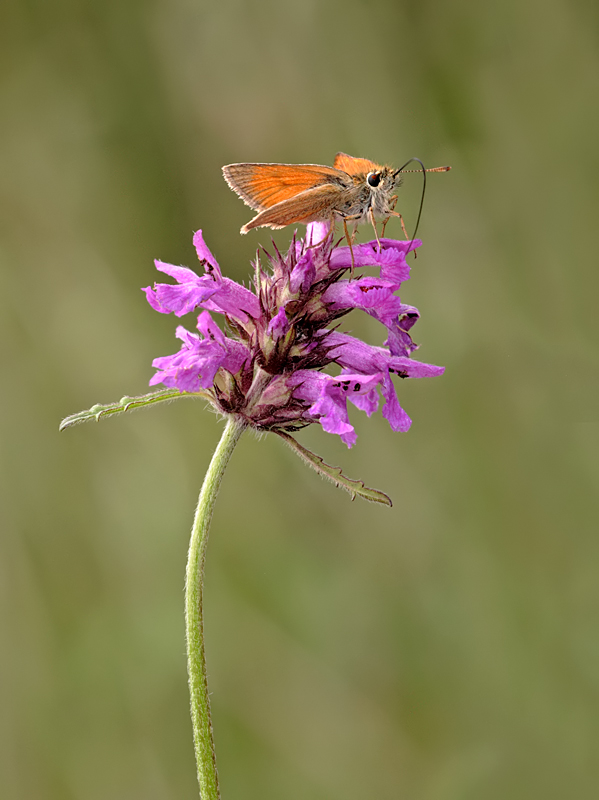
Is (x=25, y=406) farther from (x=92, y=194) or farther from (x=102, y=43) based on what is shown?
(x=102, y=43)

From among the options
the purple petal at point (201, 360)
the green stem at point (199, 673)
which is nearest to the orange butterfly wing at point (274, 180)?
the purple petal at point (201, 360)

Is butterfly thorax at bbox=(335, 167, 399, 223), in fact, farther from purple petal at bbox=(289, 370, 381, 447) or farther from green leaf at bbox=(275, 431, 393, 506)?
green leaf at bbox=(275, 431, 393, 506)

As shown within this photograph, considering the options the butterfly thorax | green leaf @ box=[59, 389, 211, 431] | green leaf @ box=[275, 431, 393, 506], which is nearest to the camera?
green leaf @ box=[59, 389, 211, 431]

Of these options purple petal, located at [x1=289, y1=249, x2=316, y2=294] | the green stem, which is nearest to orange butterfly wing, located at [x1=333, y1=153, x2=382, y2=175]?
purple petal, located at [x1=289, y1=249, x2=316, y2=294]

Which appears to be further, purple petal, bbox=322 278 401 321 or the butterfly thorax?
the butterfly thorax

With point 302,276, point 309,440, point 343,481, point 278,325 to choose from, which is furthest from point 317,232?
point 309,440

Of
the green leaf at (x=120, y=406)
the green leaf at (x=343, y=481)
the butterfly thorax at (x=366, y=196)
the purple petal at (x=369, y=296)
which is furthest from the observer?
the butterfly thorax at (x=366, y=196)

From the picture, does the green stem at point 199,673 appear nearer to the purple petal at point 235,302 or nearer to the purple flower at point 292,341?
the purple flower at point 292,341
